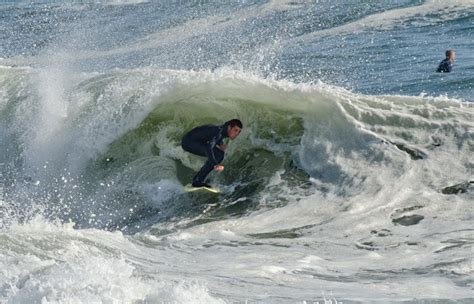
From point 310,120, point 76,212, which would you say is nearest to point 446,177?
point 310,120

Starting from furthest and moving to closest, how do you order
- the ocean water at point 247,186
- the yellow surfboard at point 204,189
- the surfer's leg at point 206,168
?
the yellow surfboard at point 204,189 → the surfer's leg at point 206,168 → the ocean water at point 247,186

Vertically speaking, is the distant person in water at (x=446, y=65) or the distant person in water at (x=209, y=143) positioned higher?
the distant person in water at (x=209, y=143)

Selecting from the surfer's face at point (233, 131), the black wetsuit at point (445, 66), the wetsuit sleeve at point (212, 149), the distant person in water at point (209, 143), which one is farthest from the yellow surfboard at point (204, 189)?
the black wetsuit at point (445, 66)

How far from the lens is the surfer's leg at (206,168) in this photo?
11062 millimetres

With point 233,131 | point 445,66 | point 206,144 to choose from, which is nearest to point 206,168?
point 206,144

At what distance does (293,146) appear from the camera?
11930 mm

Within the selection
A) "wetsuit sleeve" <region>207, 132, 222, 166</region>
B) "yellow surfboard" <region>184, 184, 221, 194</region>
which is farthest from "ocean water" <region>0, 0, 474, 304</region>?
"wetsuit sleeve" <region>207, 132, 222, 166</region>

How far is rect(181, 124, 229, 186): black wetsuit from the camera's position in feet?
35.8

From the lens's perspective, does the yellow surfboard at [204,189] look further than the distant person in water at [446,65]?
No

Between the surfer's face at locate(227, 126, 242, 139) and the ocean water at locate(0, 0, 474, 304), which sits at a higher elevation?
the surfer's face at locate(227, 126, 242, 139)

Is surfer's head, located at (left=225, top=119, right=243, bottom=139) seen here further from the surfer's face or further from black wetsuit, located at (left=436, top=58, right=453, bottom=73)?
black wetsuit, located at (left=436, top=58, right=453, bottom=73)

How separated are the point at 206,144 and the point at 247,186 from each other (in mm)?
828

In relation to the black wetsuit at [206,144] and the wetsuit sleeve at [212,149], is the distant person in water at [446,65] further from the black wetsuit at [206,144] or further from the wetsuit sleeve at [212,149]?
the wetsuit sleeve at [212,149]

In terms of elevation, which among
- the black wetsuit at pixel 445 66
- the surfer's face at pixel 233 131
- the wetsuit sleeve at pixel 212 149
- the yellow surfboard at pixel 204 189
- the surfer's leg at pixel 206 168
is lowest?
the black wetsuit at pixel 445 66
